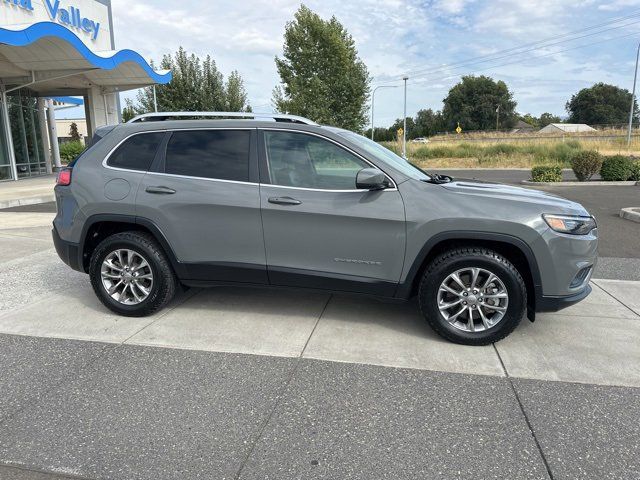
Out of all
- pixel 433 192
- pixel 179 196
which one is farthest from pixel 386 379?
pixel 179 196

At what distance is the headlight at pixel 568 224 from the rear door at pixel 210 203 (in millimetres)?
2331

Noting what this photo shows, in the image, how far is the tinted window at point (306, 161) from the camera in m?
4.11

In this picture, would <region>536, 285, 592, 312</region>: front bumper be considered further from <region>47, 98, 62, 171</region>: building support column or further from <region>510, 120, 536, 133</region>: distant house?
<region>510, 120, 536, 133</region>: distant house

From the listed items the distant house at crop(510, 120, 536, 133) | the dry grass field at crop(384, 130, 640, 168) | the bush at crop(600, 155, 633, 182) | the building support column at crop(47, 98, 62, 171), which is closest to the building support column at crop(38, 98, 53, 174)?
the building support column at crop(47, 98, 62, 171)

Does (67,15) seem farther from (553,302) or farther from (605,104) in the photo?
(605,104)

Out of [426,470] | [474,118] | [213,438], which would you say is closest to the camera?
[426,470]

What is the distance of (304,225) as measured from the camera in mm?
4039

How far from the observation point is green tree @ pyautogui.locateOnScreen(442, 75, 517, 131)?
10644 cm

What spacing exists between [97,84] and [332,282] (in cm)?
2341

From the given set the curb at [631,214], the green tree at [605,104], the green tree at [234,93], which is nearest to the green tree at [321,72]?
the green tree at [234,93]

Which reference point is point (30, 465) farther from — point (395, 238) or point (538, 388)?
point (538, 388)

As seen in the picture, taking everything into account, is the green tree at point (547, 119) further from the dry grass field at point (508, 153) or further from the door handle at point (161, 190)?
the door handle at point (161, 190)

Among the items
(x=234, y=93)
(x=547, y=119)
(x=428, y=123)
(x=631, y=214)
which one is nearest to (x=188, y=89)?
(x=234, y=93)

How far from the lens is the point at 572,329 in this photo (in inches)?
169
